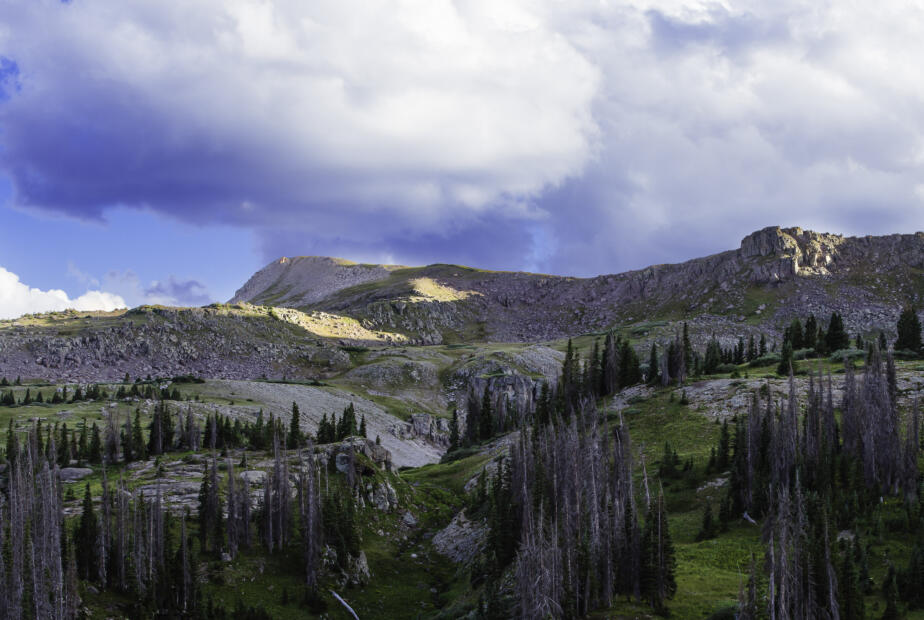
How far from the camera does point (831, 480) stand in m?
55.0

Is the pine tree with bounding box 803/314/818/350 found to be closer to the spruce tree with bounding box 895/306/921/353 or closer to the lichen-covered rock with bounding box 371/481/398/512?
the spruce tree with bounding box 895/306/921/353

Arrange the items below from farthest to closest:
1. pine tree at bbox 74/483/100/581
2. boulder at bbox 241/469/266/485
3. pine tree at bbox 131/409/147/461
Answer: pine tree at bbox 131/409/147/461
boulder at bbox 241/469/266/485
pine tree at bbox 74/483/100/581

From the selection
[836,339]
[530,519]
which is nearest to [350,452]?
[530,519]

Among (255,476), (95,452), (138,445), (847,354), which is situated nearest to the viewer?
(255,476)

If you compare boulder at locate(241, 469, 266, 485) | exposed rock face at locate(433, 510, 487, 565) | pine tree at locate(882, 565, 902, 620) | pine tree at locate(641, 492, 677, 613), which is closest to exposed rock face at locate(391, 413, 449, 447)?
boulder at locate(241, 469, 266, 485)

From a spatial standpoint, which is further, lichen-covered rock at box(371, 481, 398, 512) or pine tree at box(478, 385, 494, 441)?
pine tree at box(478, 385, 494, 441)

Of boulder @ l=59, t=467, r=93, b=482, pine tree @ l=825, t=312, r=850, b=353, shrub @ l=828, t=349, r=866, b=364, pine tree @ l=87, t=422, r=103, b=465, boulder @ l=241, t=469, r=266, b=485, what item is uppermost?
pine tree @ l=825, t=312, r=850, b=353

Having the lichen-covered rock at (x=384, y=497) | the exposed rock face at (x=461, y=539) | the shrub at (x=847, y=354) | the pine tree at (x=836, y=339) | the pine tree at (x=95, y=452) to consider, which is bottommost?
the exposed rock face at (x=461, y=539)

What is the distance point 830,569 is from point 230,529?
5341cm

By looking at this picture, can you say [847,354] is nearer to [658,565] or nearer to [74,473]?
[658,565]

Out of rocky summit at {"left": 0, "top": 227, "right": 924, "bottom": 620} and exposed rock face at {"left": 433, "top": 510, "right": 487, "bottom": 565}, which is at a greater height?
rocky summit at {"left": 0, "top": 227, "right": 924, "bottom": 620}

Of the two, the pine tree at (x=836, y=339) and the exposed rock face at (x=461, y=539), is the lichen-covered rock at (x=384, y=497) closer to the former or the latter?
the exposed rock face at (x=461, y=539)

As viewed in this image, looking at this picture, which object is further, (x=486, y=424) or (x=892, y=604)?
(x=486, y=424)

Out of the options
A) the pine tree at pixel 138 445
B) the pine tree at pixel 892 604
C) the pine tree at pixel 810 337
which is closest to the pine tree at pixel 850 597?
the pine tree at pixel 892 604
